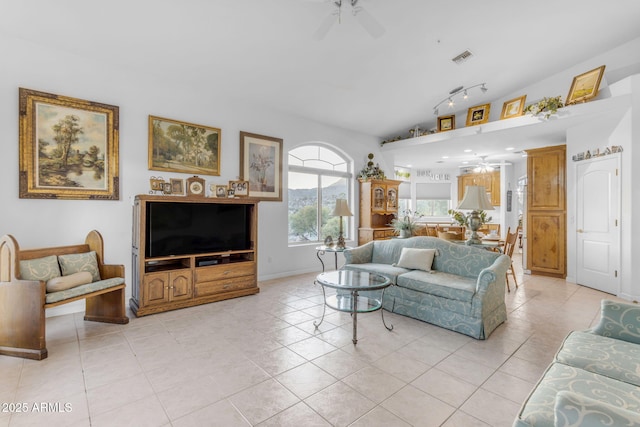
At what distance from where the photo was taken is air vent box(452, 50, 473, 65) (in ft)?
14.5

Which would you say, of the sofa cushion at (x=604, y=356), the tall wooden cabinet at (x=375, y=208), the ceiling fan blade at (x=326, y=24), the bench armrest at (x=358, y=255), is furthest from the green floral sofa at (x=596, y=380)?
the tall wooden cabinet at (x=375, y=208)

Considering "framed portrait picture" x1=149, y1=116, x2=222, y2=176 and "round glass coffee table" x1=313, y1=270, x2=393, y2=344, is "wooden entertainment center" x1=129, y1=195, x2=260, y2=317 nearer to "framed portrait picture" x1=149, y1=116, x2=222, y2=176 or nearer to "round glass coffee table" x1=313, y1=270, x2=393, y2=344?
"framed portrait picture" x1=149, y1=116, x2=222, y2=176

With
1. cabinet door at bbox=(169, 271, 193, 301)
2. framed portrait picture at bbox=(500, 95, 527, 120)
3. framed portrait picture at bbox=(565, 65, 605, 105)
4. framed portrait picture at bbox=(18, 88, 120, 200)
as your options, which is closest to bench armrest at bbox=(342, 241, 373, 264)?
cabinet door at bbox=(169, 271, 193, 301)

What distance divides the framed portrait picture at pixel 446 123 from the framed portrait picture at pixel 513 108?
885 millimetres

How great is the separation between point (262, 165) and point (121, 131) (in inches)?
82.3

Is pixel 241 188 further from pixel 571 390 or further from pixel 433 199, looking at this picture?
pixel 433 199

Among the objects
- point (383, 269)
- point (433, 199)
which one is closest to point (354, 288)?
point (383, 269)

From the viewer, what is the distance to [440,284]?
10.9 feet

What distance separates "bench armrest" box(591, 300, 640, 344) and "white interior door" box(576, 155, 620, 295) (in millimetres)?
3683

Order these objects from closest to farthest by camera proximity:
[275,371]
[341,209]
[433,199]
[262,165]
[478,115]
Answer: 1. [275,371]
2. [341,209]
3. [262,165]
4. [478,115]
5. [433,199]

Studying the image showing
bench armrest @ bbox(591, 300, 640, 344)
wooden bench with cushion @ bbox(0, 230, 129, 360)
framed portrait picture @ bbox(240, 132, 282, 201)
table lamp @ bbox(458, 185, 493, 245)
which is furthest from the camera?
framed portrait picture @ bbox(240, 132, 282, 201)

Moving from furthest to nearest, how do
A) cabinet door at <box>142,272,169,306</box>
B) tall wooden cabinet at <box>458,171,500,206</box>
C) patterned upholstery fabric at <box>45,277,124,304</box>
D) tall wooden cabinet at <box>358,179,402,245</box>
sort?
tall wooden cabinet at <box>458,171,500,206</box>, tall wooden cabinet at <box>358,179,402,245</box>, cabinet door at <box>142,272,169,306</box>, patterned upholstery fabric at <box>45,277,124,304</box>

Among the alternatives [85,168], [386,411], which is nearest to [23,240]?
[85,168]

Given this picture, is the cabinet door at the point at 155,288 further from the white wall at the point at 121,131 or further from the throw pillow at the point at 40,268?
the throw pillow at the point at 40,268
